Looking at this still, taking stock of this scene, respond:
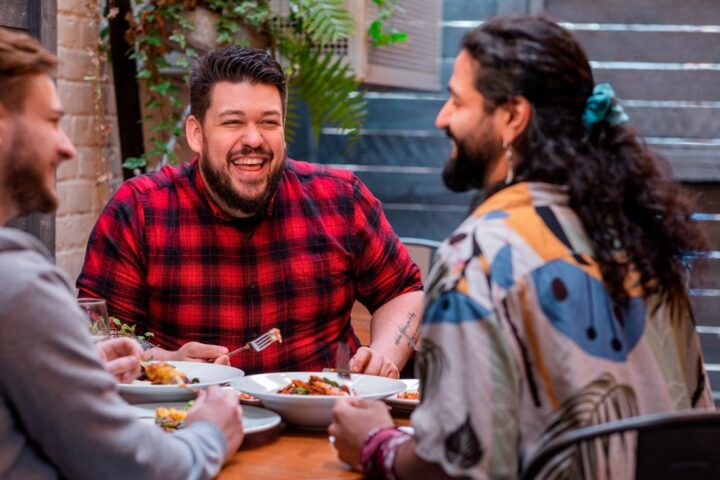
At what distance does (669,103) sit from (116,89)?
101 inches

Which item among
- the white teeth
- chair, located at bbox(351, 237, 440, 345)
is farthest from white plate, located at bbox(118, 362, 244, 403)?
chair, located at bbox(351, 237, 440, 345)

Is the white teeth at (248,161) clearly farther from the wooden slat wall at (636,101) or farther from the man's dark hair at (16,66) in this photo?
→ the wooden slat wall at (636,101)

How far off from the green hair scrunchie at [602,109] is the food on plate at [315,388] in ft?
2.20

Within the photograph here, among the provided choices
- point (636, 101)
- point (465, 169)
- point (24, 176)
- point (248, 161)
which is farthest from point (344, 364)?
point (636, 101)

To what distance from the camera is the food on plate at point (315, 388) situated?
1962 mm

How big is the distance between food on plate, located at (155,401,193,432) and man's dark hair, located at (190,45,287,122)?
3.62 ft

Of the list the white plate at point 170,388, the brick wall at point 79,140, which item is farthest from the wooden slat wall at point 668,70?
the white plate at point 170,388

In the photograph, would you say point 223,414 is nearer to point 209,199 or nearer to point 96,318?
point 96,318

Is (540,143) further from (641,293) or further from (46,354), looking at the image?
(46,354)

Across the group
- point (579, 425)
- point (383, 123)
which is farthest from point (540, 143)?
point (383, 123)

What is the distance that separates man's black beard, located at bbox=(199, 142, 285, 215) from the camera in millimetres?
2662

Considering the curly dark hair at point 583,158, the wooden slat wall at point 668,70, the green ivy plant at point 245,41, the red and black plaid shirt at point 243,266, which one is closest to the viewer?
the curly dark hair at point 583,158

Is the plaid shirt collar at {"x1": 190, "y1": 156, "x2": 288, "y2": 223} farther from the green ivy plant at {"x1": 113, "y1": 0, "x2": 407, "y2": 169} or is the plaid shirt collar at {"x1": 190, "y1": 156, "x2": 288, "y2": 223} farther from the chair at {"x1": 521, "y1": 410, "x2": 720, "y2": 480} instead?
the chair at {"x1": 521, "y1": 410, "x2": 720, "y2": 480}

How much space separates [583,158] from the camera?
1.55 m
